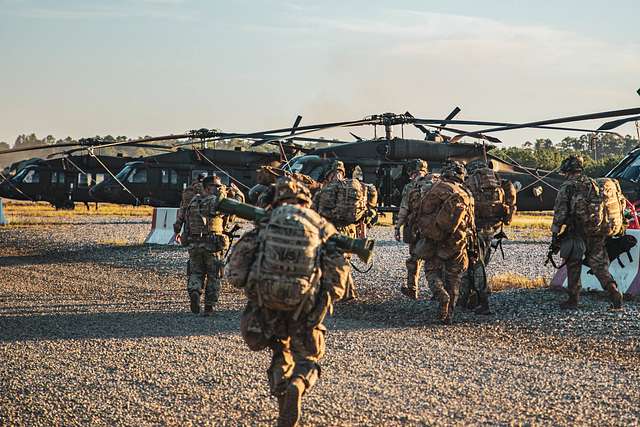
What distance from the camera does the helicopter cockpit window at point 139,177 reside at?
2850 cm

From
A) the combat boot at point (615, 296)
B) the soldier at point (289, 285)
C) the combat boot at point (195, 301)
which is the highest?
the soldier at point (289, 285)

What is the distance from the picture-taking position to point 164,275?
50.4ft

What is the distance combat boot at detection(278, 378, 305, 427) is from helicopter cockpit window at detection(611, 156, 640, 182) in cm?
1227

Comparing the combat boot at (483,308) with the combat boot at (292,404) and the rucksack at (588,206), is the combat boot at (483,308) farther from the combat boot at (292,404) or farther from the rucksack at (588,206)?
the combat boot at (292,404)

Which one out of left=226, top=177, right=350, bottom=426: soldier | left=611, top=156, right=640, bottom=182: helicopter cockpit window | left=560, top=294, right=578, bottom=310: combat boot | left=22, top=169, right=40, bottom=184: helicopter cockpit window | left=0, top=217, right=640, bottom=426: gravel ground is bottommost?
left=0, top=217, right=640, bottom=426: gravel ground

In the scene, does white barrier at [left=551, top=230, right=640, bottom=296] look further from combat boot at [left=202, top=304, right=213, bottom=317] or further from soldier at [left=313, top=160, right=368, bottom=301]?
combat boot at [left=202, top=304, right=213, bottom=317]

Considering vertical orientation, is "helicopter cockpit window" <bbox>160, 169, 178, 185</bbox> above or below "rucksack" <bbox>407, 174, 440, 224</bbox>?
above

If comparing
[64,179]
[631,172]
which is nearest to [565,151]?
[64,179]

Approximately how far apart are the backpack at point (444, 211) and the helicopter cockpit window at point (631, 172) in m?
7.08

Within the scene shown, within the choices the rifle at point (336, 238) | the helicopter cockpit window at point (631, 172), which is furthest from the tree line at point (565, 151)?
the rifle at point (336, 238)

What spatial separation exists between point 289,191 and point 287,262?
539 mm

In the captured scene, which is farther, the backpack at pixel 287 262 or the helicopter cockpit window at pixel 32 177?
the helicopter cockpit window at pixel 32 177

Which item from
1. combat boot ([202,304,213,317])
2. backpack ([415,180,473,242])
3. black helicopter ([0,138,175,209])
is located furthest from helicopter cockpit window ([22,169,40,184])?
backpack ([415,180,473,242])

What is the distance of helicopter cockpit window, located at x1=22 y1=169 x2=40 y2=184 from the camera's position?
3206 cm
